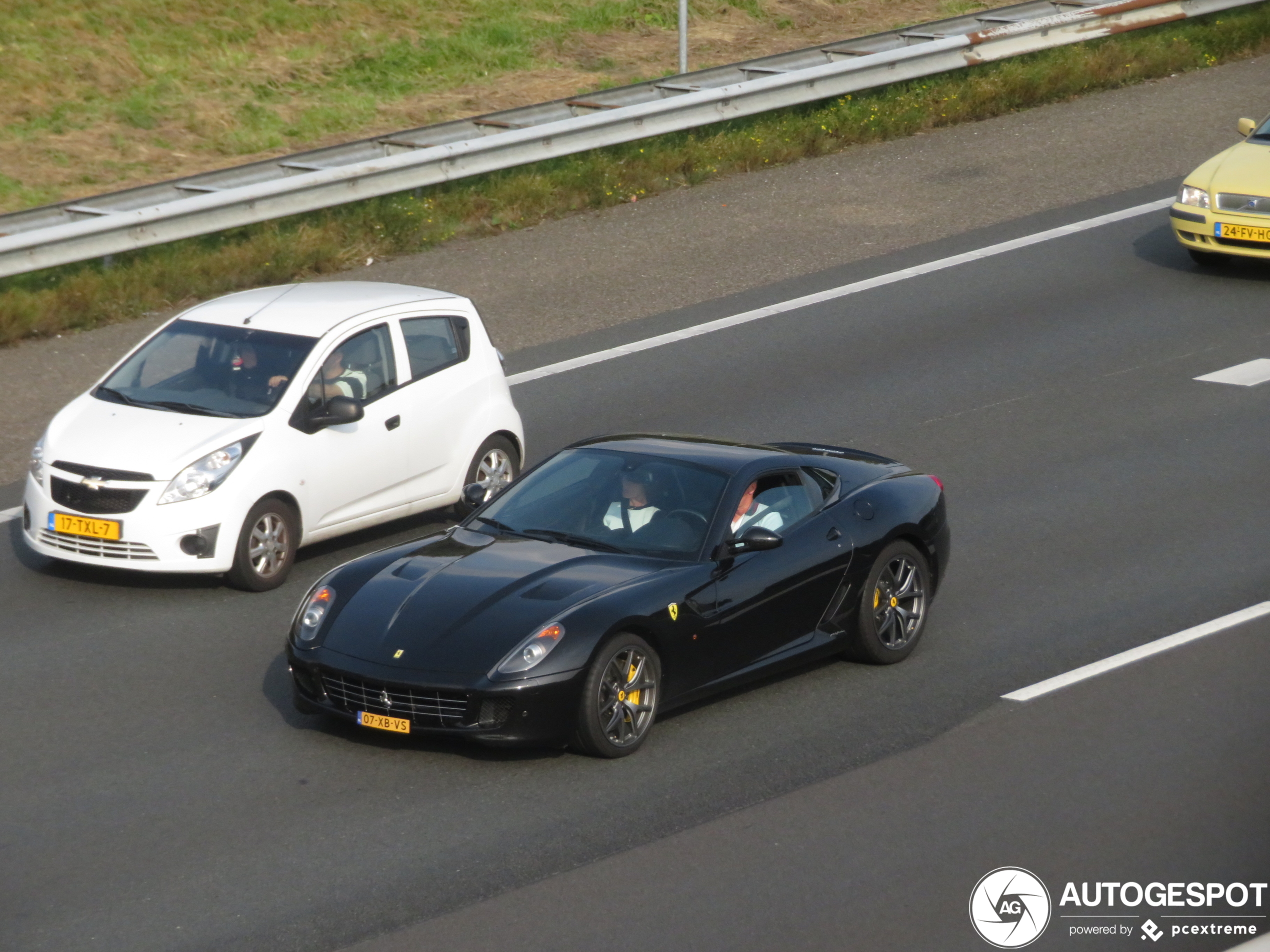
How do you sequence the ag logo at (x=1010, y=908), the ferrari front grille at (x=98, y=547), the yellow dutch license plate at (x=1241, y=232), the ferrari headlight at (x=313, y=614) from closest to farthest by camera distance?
the ag logo at (x=1010, y=908) < the ferrari headlight at (x=313, y=614) < the ferrari front grille at (x=98, y=547) < the yellow dutch license plate at (x=1241, y=232)

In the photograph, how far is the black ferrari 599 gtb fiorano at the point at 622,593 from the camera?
851 centimetres

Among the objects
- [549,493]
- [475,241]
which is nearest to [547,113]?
[475,241]

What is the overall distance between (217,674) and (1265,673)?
18.5 ft

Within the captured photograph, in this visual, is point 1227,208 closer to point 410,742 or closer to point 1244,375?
point 1244,375

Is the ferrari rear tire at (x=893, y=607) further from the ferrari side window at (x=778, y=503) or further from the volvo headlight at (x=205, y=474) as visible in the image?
the volvo headlight at (x=205, y=474)

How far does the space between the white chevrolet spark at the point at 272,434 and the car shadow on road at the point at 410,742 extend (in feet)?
5.97

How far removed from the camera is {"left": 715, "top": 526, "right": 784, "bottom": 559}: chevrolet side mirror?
30.9ft

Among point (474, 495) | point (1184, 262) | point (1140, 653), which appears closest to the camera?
point (1140, 653)

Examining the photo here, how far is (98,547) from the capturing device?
11.2 metres

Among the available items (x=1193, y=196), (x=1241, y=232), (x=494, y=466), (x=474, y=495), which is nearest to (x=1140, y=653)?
(x=474, y=495)

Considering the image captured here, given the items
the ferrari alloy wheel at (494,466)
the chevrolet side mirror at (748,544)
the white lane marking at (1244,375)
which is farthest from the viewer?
the white lane marking at (1244,375)

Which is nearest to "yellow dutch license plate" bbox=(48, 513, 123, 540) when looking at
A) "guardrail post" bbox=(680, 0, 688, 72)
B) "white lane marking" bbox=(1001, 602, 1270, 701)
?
"white lane marking" bbox=(1001, 602, 1270, 701)

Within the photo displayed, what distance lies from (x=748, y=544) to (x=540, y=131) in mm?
11451
